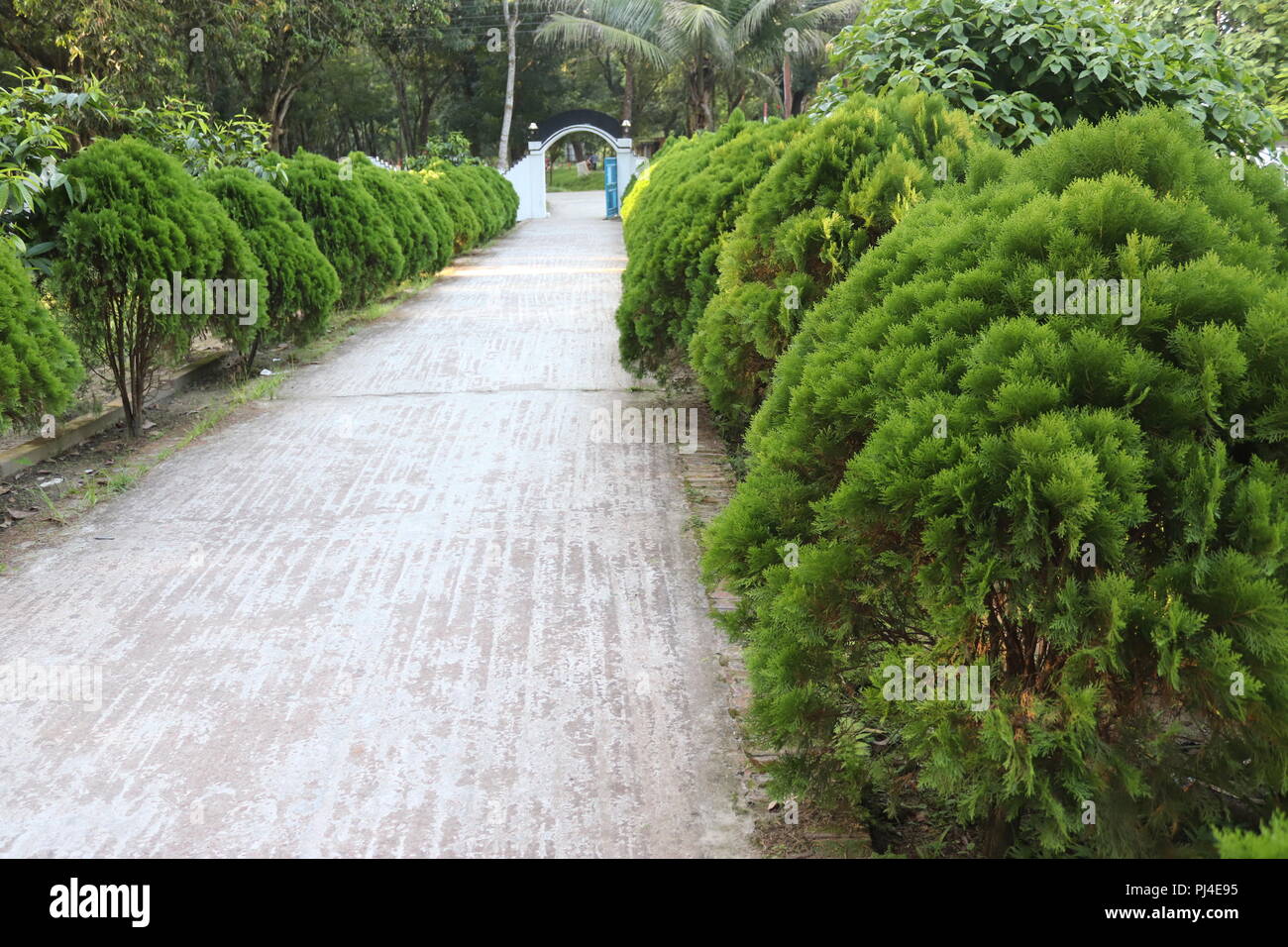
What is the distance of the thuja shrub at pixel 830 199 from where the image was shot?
4.55 metres

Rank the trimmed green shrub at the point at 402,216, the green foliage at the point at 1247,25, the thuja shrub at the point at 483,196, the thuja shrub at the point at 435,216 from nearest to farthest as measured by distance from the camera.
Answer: the green foliage at the point at 1247,25
the trimmed green shrub at the point at 402,216
the thuja shrub at the point at 435,216
the thuja shrub at the point at 483,196

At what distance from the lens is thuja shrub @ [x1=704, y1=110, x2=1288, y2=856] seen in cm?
205

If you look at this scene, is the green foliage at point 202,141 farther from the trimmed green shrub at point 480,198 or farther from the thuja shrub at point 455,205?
the trimmed green shrub at point 480,198

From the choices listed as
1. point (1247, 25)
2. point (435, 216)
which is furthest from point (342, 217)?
point (1247, 25)

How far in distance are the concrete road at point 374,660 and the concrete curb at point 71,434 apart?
27.3 inches

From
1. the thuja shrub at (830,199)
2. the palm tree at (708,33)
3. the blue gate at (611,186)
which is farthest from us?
the blue gate at (611,186)

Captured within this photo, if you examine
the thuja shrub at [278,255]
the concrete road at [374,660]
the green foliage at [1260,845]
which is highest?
the thuja shrub at [278,255]

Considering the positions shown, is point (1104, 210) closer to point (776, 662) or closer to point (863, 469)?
point (863, 469)

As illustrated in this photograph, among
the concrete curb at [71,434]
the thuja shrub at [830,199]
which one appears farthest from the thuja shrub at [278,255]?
the thuja shrub at [830,199]

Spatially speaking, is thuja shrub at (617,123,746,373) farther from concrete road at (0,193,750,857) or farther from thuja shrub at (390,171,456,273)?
thuja shrub at (390,171,456,273)

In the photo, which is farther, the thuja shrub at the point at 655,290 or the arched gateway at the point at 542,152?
the arched gateway at the point at 542,152

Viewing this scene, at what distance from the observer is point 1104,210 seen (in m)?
2.41
